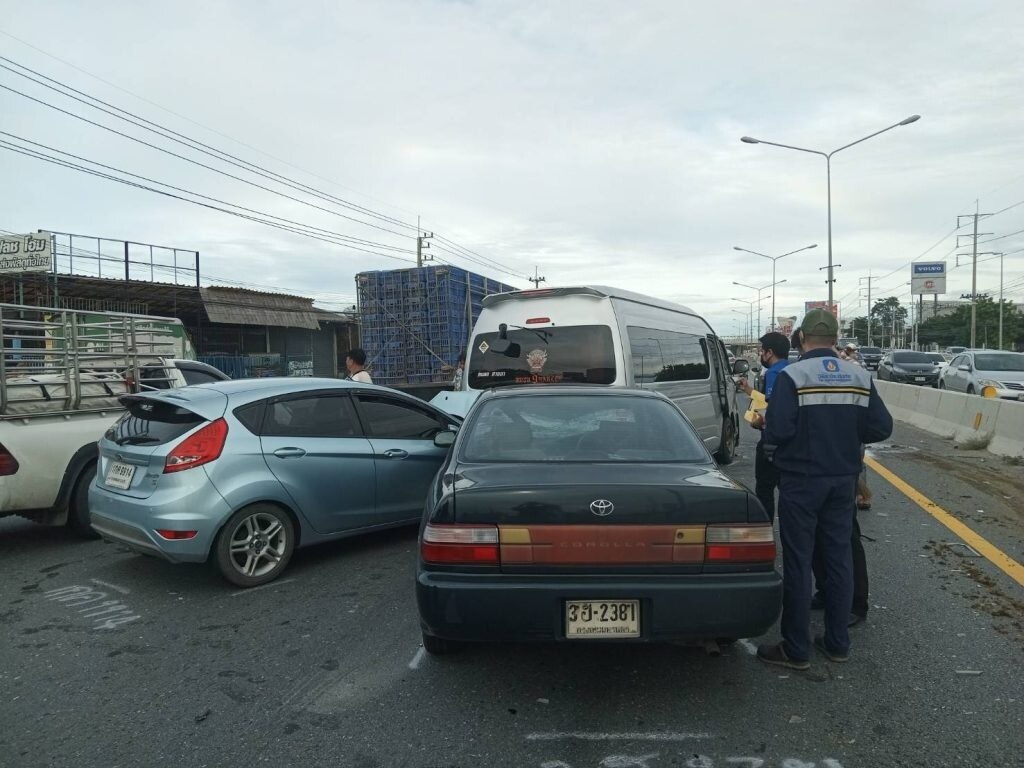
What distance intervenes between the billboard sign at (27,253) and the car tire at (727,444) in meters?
19.5

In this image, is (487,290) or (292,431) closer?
(292,431)

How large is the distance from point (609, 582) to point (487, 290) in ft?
52.7

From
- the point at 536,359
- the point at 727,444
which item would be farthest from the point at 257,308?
the point at 536,359

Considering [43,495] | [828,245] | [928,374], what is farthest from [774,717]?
[828,245]

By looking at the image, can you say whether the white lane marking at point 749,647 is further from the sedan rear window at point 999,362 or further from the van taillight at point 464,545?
the sedan rear window at point 999,362

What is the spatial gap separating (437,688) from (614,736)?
92 cm

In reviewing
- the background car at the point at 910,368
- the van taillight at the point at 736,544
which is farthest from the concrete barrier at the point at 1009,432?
the background car at the point at 910,368

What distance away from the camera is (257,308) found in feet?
89.1

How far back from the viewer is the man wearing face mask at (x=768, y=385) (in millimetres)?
5121

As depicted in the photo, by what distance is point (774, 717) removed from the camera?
10.6 feet

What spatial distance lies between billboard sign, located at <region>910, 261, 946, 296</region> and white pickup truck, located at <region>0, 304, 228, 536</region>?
73690 millimetres

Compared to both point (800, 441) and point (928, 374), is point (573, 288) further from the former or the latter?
point (928, 374)

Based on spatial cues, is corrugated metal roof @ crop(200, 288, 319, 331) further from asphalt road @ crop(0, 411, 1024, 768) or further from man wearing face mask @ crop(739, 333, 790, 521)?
man wearing face mask @ crop(739, 333, 790, 521)

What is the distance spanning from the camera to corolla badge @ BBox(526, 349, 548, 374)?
7.50 m
